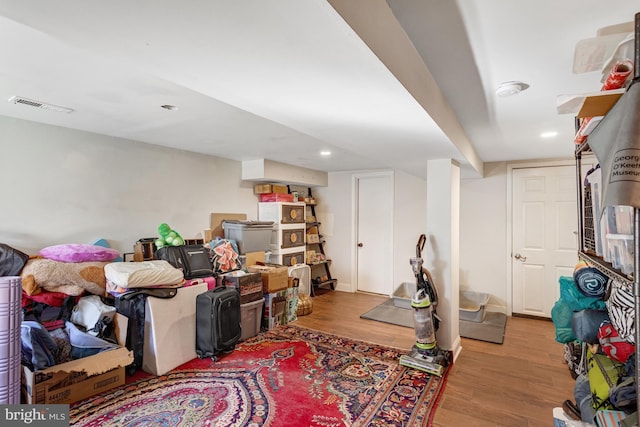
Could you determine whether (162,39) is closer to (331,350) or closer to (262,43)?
(262,43)

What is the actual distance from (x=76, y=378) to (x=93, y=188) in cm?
177

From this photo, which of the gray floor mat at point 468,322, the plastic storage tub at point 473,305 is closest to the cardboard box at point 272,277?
the gray floor mat at point 468,322

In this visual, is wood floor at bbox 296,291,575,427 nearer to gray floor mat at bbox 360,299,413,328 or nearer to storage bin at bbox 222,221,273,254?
gray floor mat at bbox 360,299,413,328

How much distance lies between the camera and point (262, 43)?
1.01 m

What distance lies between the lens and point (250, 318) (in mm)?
3492

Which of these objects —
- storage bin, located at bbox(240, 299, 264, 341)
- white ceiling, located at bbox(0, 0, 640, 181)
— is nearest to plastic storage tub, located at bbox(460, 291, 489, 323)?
white ceiling, located at bbox(0, 0, 640, 181)

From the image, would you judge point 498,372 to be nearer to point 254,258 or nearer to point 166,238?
point 254,258

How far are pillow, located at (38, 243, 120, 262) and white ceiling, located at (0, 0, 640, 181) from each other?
990mm

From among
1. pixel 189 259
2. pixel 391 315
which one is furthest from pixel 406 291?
pixel 189 259

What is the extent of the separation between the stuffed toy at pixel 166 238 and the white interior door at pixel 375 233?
3225mm

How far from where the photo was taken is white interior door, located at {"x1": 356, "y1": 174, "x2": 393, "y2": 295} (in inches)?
210

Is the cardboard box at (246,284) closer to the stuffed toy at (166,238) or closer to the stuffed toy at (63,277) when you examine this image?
the stuffed toy at (166,238)

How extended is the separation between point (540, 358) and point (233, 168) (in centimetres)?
431

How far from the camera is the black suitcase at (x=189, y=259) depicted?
3238 millimetres
